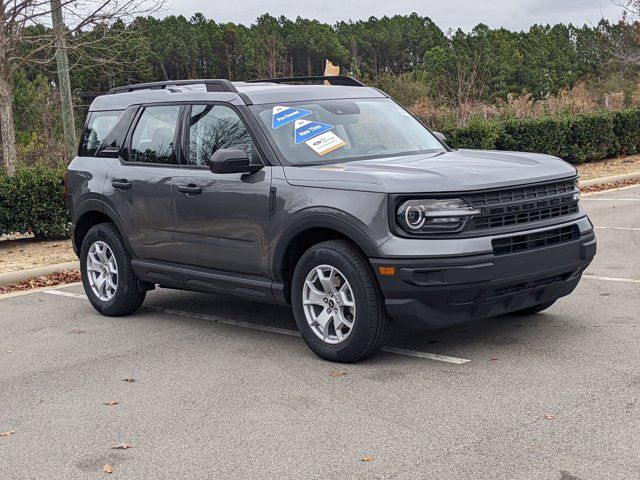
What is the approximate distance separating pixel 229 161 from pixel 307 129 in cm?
70

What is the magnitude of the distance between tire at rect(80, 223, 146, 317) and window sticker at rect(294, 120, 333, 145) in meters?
2.06

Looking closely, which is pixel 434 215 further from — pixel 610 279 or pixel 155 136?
pixel 610 279

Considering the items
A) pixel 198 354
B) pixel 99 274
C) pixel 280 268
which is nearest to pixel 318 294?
pixel 280 268

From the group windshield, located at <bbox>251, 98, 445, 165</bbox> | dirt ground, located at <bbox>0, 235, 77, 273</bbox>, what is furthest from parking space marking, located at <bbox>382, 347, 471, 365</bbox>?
dirt ground, located at <bbox>0, 235, 77, 273</bbox>

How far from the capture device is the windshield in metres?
6.70

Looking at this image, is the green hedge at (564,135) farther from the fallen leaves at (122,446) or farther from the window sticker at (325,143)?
the fallen leaves at (122,446)

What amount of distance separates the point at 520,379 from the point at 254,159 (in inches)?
96.9

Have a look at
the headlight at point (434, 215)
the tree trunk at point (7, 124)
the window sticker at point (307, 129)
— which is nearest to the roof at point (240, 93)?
the window sticker at point (307, 129)

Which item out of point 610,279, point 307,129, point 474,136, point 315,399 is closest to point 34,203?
point 307,129

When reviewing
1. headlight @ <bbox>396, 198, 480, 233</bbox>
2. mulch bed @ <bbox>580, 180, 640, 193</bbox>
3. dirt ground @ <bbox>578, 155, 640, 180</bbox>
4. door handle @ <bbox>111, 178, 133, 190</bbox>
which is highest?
door handle @ <bbox>111, 178, 133, 190</bbox>

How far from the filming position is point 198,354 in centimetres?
672

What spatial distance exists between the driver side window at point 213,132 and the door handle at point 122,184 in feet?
2.34

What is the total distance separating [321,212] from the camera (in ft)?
20.0

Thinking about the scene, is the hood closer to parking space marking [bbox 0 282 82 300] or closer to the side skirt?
the side skirt
